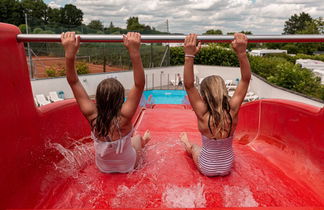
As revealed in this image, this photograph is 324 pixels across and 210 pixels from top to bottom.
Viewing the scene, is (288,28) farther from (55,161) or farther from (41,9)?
(55,161)

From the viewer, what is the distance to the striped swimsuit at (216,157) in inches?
86.6

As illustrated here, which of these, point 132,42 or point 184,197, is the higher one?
point 132,42

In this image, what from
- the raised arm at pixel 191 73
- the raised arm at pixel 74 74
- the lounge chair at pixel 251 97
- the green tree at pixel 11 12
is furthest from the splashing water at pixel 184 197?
the green tree at pixel 11 12

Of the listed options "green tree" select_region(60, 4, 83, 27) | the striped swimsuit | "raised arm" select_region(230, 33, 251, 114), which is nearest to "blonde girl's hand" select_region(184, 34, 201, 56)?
"raised arm" select_region(230, 33, 251, 114)

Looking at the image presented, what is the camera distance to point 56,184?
7.39 ft

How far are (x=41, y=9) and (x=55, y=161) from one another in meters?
61.5

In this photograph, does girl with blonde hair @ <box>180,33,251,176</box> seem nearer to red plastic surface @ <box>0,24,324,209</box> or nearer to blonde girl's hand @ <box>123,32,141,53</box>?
red plastic surface @ <box>0,24,324,209</box>

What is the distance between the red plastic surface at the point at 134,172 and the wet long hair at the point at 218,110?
0.46 metres

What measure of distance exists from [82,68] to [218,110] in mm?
14293

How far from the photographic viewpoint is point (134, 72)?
208 centimetres

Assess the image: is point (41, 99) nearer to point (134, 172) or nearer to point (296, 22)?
point (134, 172)

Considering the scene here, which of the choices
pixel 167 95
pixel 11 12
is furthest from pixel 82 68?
pixel 11 12

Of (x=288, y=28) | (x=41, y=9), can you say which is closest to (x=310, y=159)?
(x=41, y=9)

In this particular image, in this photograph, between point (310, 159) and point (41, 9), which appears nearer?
point (310, 159)
